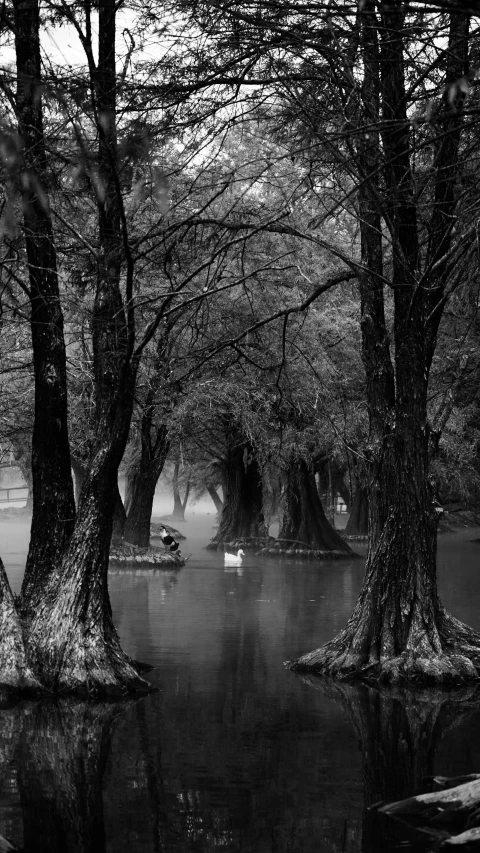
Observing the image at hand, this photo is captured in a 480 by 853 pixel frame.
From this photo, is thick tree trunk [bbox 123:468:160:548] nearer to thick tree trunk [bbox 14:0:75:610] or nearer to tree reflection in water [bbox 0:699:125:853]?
thick tree trunk [bbox 14:0:75:610]

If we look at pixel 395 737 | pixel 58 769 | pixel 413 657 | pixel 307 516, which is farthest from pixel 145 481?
pixel 58 769

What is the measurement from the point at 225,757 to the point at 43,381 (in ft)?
19.1

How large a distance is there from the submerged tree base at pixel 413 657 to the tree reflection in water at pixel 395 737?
0.60 ft

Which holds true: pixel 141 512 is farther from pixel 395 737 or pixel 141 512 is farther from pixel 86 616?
pixel 395 737

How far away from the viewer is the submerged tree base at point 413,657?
13.8 metres

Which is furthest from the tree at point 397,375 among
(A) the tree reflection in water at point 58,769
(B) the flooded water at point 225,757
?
(A) the tree reflection in water at point 58,769

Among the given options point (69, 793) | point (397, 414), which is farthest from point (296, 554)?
point (69, 793)

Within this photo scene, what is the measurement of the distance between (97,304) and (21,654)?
4.49 metres

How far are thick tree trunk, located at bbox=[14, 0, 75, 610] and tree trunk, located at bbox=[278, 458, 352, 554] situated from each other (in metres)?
25.4

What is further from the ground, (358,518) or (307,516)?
(358,518)

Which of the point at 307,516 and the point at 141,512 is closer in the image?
the point at 141,512

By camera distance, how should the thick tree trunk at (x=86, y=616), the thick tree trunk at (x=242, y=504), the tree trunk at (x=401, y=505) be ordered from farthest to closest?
the thick tree trunk at (x=242, y=504) → the tree trunk at (x=401, y=505) → the thick tree trunk at (x=86, y=616)

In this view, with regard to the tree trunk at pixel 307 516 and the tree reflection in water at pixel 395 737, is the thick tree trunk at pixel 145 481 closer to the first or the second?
the tree trunk at pixel 307 516

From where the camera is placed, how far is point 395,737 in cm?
1158
